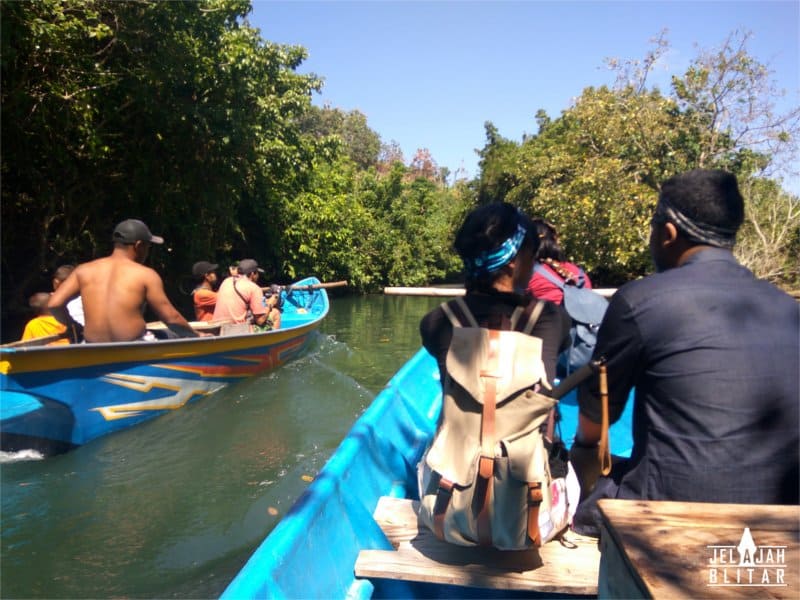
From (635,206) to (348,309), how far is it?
26.5 feet

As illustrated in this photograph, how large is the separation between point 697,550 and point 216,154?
37.9 feet

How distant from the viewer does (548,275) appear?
3484 millimetres

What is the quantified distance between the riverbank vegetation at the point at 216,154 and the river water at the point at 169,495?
498 centimetres

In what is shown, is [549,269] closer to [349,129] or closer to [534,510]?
[534,510]

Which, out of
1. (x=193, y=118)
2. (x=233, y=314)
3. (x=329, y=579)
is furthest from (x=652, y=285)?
(x=193, y=118)

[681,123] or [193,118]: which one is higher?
[681,123]

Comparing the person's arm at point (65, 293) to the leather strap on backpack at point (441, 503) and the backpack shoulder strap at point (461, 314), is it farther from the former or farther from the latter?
the leather strap on backpack at point (441, 503)

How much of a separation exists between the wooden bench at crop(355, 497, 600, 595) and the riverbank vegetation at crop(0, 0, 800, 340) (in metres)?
7.47

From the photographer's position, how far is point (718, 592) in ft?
3.51

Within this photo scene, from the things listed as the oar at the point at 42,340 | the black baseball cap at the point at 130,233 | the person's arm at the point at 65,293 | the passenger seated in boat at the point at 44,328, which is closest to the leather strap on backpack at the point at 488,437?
the black baseball cap at the point at 130,233

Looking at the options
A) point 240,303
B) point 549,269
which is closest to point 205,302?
point 240,303

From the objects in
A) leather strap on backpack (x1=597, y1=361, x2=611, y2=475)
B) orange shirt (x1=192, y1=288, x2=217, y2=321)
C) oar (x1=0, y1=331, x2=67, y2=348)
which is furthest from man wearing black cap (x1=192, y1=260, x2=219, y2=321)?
leather strap on backpack (x1=597, y1=361, x2=611, y2=475)

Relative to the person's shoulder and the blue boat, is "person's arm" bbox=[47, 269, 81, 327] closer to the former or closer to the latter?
the blue boat

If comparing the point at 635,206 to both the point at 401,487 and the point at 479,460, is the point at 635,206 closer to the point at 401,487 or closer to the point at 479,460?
the point at 401,487
